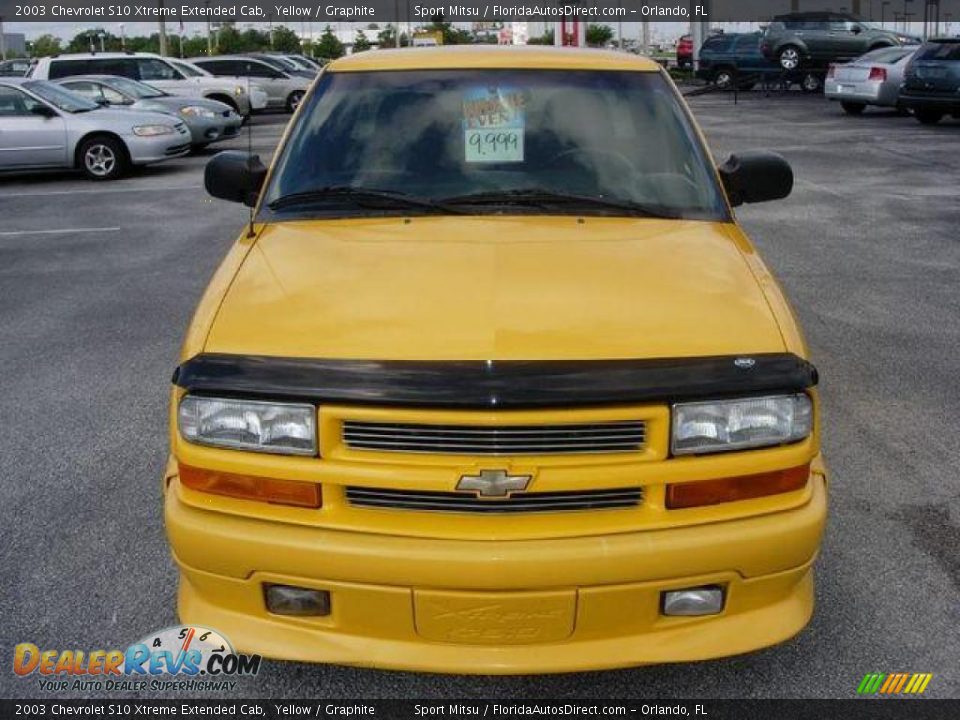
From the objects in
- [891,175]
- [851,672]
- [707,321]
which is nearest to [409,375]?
[707,321]

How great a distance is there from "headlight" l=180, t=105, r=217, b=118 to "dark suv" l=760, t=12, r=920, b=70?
18.7 m

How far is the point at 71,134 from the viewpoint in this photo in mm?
14703

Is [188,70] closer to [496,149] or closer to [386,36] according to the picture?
[496,149]

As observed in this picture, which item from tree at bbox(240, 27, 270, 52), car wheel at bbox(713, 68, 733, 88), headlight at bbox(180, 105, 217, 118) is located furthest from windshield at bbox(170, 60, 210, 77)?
tree at bbox(240, 27, 270, 52)

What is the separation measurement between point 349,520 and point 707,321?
105cm

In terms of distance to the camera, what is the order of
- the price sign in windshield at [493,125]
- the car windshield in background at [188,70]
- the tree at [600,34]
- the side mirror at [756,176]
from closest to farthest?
the price sign in windshield at [493,125] < the side mirror at [756,176] < the car windshield in background at [188,70] < the tree at [600,34]

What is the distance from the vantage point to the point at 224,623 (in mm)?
2725

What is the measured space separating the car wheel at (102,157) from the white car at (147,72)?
6.17 metres

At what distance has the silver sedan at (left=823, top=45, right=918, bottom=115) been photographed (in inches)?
848

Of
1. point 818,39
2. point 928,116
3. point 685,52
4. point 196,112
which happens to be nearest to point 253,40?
point 685,52

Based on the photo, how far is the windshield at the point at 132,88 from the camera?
17.9 m

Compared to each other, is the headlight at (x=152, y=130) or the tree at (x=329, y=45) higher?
the tree at (x=329, y=45)

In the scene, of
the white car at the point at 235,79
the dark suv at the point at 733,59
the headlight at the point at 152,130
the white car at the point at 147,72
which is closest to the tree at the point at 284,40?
the dark suv at the point at 733,59

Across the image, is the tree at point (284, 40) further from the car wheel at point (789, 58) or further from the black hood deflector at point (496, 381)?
the black hood deflector at point (496, 381)
